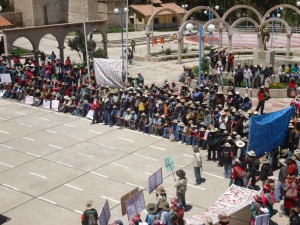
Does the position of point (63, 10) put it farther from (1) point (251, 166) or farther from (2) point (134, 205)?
(2) point (134, 205)

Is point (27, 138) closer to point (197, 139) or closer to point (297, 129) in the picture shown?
point (197, 139)

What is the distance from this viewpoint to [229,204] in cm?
1319

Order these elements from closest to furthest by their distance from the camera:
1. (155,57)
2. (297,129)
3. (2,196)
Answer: (2,196) → (297,129) → (155,57)

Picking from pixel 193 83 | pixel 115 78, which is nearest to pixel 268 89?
pixel 193 83

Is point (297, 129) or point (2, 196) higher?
point (297, 129)

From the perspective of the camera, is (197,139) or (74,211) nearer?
(74,211)

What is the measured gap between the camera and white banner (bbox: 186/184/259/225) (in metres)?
12.7

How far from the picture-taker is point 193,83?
3048cm

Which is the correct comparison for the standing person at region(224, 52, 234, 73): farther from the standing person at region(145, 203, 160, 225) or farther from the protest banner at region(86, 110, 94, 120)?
the standing person at region(145, 203, 160, 225)

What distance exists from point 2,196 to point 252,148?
8115 millimetres

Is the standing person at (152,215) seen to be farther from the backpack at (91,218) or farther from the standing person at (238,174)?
the standing person at (238,174)

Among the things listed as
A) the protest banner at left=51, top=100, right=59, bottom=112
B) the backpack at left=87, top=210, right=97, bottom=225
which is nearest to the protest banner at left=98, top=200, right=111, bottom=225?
the backpack at left=87, top=210, right=97, bottom=225

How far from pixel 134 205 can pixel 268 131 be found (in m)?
6.20

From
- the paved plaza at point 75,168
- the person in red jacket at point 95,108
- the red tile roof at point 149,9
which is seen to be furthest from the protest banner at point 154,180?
the red tile roof at point 149,9
